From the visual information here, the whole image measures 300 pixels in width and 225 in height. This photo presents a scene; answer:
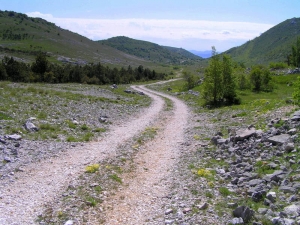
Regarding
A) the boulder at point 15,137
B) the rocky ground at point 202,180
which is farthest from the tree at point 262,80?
the boulder at point 15,137

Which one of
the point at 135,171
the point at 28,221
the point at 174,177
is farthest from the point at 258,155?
the point at 28,221

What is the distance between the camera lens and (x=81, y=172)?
12.9 metres

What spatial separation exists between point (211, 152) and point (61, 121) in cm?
1263

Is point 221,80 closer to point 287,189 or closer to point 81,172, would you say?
point 81,172

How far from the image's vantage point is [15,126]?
1812cm

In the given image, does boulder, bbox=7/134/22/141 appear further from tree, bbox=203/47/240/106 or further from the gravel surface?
tree, bbox=203/47/240/106

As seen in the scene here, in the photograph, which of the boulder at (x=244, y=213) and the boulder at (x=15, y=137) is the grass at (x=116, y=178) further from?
the boulder at (x=15, y=137)

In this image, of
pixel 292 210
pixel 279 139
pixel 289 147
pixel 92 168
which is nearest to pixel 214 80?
pixel 279 139

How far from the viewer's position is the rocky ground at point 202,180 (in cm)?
857

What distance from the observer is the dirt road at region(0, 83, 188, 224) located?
364 inches

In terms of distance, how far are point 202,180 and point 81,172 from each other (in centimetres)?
581

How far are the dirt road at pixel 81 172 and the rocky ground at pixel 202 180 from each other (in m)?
0.19

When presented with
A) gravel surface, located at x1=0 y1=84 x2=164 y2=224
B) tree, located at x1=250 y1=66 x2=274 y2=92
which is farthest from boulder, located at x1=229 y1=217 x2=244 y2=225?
tree, located at x1=250 y1=66 x2=274 y2=92

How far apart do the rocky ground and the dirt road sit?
193 mm
